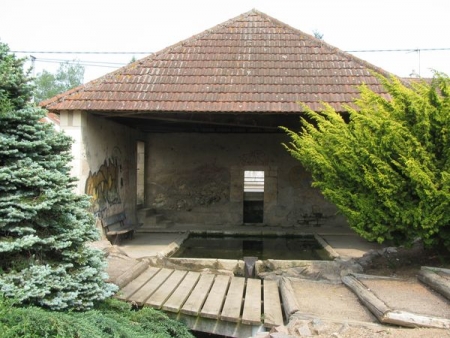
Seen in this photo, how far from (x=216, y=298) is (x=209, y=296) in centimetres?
12

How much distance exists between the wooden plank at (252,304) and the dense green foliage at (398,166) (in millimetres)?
1750

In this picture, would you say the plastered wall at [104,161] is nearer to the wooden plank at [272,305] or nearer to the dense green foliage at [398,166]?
the wooden plank at [272,305]

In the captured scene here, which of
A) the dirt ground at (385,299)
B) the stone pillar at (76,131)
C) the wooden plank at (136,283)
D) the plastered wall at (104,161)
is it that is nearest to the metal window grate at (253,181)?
the plastered wall at (104,161)

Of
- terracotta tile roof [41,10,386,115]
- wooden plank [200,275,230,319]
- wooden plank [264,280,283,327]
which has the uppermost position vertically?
terracotta tile roof [41,10,386,115]

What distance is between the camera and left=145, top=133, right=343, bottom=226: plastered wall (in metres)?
13.3

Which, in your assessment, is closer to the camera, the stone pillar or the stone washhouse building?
the stone pillar

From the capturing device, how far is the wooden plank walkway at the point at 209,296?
189 inches

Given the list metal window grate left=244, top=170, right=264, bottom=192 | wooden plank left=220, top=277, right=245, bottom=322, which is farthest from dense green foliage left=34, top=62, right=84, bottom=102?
wooden plank left=220, top=277, right=245, bottom=322

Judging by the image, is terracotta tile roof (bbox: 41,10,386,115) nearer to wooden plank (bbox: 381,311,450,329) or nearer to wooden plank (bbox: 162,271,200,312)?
wooden plank (bbox: 162,271,200,312)

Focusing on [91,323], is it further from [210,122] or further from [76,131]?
[210,122]

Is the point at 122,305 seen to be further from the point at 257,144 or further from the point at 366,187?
the point at 257,144

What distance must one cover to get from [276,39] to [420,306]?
7775mm

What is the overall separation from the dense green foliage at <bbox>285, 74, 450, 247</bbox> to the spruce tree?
3755mm

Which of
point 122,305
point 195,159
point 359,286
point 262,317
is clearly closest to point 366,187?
point 359,286
